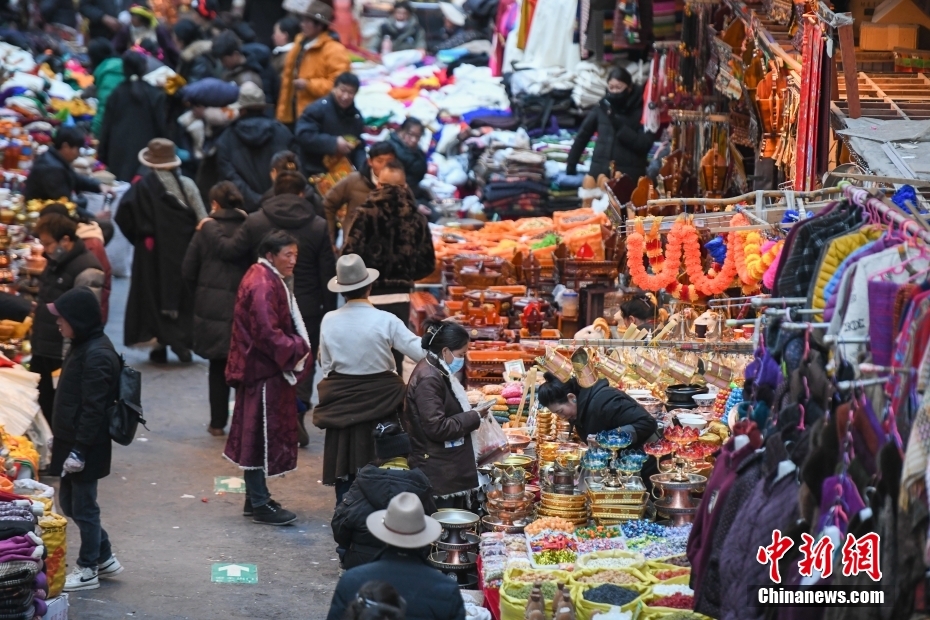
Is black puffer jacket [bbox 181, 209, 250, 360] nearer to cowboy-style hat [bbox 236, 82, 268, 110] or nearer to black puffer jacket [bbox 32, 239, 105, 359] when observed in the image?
black puffer jacket [bbox 32, 239, 105, 359]

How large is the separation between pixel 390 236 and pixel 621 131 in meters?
3.94

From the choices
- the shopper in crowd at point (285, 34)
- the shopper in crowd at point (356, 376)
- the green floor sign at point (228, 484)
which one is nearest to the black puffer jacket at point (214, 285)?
the green floor sign at point (228, 484)

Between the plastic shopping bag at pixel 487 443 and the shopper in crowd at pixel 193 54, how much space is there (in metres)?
9.93

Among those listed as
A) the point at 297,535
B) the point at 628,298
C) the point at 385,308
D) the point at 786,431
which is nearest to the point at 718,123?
the point at 628,298

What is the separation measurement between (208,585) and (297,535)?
38.7 inches

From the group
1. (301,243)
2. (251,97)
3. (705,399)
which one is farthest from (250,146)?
(705,399)

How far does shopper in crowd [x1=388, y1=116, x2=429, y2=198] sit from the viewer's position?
45.9 ft

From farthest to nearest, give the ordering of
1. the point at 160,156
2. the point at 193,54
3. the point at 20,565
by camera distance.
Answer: the point at 193,54
the point at 160,156
the point at 20,565

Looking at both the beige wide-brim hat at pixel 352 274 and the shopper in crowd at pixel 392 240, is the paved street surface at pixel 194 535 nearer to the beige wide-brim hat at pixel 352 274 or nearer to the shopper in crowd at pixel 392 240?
the shopper in crowd at pixel 392 240

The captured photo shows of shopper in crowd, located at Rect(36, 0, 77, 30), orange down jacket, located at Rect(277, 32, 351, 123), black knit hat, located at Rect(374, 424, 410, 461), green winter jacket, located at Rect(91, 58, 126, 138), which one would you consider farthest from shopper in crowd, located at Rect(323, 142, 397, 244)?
shopper in crowd, located at Rect(36, 0, 77, 30)

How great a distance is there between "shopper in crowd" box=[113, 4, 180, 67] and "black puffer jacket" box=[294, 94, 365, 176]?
4.45m

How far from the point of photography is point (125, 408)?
7473 mm

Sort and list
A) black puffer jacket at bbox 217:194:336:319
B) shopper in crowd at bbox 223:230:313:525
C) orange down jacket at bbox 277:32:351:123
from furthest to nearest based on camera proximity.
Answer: orange down jacket at bbox 277:32:351:123, black puffer jacket at bbox 217:194:336:319, shopper in crowd at bbox 223:230:313:525

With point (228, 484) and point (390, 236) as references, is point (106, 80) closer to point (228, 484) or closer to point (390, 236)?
point (390, 236)
